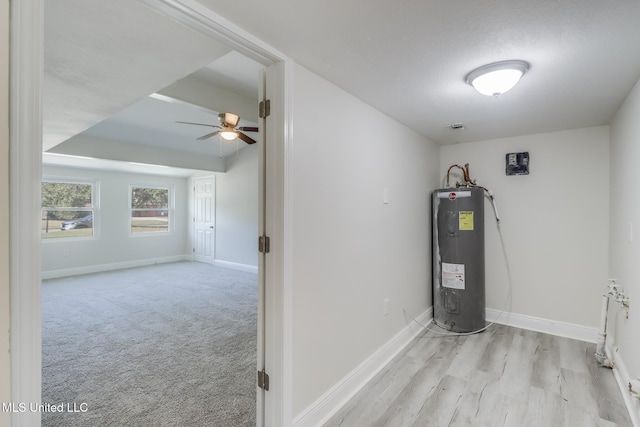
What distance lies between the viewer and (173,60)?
1.78 meters

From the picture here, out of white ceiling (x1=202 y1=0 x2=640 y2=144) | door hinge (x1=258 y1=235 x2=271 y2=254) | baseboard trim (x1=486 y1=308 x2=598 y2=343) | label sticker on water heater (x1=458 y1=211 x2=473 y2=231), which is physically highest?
white ceiling (x1=202 y1=0 x2=640 y2=144)

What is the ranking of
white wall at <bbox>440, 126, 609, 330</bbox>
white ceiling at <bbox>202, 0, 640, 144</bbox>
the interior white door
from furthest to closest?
the interior white door → white wall at <bbox>440, 126, 609, 330</bbox> → white ceiling at <bbox>202, 0, 640, 144</bbox>

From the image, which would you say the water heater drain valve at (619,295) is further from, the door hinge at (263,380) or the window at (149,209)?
the window at (149,209)

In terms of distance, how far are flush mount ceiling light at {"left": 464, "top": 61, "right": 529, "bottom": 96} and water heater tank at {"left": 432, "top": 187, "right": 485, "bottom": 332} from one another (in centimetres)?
149

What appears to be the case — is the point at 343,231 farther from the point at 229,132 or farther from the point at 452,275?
the point at 229,132

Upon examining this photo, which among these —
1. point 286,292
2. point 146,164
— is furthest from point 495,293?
point 146,164

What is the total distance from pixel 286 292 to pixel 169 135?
4761mm

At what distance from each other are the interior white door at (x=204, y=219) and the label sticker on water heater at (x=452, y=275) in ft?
17.6

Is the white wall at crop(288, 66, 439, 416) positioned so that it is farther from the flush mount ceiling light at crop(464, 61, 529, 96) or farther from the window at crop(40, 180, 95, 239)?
the window at crop(40, 180, 95, 239)

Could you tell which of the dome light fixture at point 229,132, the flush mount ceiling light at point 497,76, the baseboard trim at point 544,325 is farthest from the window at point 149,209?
the flush mount ceiling light at point 497,76

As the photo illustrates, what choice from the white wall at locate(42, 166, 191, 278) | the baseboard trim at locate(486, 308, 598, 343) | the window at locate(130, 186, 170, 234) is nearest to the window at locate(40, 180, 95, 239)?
the white wall at locate(42, 166, 191, 278)

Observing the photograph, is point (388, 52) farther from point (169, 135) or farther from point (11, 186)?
point (169, 135)

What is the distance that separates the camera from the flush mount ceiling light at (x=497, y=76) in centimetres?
167

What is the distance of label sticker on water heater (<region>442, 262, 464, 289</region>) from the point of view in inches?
122
